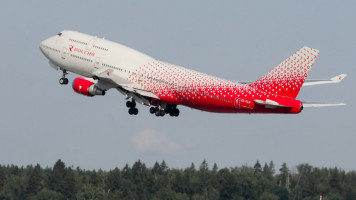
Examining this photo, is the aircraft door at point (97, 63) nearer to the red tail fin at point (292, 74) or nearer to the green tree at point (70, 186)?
the red tail fin at point (292, 74)

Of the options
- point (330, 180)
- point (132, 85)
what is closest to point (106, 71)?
point (132, 85)

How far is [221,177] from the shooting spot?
620 feet

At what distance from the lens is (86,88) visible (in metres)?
101

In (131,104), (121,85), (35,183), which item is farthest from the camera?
(35,183)

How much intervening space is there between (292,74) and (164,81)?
45.2 ft

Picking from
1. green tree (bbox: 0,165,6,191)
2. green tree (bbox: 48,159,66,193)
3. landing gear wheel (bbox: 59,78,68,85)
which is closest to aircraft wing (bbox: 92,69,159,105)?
landing gear wheel (bbox: 59,78,68,85)

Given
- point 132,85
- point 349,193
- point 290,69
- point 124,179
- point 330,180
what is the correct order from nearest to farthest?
1. point 290,69
2. point 132,85
3. point 349,193
4. point 330,180
5. point 124,179

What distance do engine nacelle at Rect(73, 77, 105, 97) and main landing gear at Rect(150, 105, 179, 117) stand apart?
5.77 m

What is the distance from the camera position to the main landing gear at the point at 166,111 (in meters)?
102

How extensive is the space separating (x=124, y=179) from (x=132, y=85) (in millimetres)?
96571

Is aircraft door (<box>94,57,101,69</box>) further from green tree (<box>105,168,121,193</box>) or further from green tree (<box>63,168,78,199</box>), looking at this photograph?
green tree (<box>105,168,121,193</box>)

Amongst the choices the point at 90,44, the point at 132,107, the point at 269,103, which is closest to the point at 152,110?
the point at 132,107

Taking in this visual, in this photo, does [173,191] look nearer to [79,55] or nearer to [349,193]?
[349,193]

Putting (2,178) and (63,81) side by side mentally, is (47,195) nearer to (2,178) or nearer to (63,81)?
(2,178)
